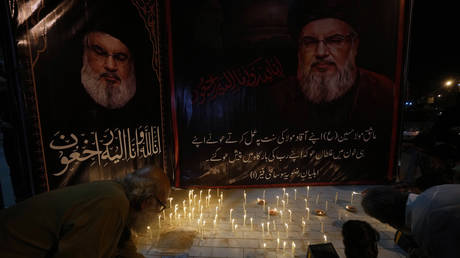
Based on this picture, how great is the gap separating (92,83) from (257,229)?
11.4 ft

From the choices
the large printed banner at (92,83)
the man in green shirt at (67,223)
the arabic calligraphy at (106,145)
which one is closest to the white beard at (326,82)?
the large printed banner at (92,83)

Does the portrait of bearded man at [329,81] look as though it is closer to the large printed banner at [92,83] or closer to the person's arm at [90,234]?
the large printed banner at [92,83]

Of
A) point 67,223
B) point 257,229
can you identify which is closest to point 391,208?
point 257,229

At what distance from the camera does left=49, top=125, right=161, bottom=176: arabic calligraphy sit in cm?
298

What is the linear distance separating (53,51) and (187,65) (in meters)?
2.36

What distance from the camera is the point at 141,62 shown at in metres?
4.04

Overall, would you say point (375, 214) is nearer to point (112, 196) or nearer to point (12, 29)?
point (112, 196)

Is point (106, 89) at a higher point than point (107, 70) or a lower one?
lower

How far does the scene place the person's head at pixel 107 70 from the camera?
3.22 m

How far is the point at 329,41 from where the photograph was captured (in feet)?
15.2

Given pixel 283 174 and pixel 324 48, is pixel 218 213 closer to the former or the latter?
pixel 283 174

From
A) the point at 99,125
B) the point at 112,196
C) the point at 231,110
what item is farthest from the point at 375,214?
the point at 99,125

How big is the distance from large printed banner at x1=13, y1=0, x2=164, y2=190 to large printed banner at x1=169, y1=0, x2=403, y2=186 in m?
0.73

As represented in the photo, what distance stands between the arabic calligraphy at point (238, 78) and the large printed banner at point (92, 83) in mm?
964
